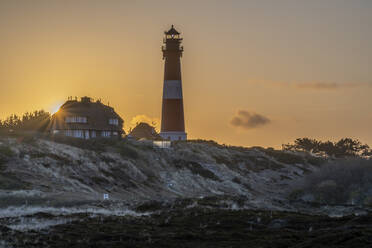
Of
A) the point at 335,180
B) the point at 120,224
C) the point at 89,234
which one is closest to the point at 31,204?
the point at 120,224

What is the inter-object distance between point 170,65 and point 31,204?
6198 cm

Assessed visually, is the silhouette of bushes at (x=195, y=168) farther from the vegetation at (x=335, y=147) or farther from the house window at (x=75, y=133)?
the vegetation at (x=335, y=147)

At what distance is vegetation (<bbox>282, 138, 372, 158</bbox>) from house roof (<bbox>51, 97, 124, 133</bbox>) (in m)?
56.5

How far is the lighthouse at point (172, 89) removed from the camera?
→ 4432 inches

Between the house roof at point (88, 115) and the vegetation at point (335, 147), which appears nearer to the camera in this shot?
the house roof at point (88, 115)

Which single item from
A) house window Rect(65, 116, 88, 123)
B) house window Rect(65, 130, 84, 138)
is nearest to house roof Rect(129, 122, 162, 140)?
house window Rect(65, 116, 88, 123)

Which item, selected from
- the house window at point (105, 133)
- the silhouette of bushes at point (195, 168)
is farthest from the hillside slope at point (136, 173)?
the house window at point (105, 133)

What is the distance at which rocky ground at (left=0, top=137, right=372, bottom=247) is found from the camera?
3622 cm

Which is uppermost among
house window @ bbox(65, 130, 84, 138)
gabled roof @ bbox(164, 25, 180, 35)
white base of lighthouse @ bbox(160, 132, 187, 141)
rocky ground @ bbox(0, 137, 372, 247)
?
gabled roof @ bbox(164, 25, 180, 35)

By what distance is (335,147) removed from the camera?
15262 centimetres

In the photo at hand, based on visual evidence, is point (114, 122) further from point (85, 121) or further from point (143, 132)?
point (143, 132)

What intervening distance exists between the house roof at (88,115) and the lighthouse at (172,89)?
812 centimetres

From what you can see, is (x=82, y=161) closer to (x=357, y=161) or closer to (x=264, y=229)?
(x=357, y=161)

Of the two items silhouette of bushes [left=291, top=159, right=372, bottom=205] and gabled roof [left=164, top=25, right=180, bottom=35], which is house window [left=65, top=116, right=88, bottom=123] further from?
silhouette of bushes [left=291, top=159, right=372, bottom=205]
